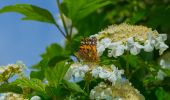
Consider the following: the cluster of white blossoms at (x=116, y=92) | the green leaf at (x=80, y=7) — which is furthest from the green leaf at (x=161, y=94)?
the green leaf at (x=80, y=7)

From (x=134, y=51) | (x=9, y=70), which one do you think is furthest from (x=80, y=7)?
(x=134, y=51)

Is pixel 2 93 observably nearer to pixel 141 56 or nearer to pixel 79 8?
pixel 141 56

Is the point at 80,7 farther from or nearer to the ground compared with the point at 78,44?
farther from the ground

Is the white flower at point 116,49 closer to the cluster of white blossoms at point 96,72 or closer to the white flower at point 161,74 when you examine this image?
the cluster of white blossoms at point 96,72

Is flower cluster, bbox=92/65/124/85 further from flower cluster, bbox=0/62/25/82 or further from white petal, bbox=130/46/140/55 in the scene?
flower cluster, bbox=0/62/25/82

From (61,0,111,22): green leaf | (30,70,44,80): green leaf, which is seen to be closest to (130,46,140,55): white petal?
(30,70,44,80): green leaf

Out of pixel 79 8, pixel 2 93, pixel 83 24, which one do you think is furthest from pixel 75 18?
pixel 2 93

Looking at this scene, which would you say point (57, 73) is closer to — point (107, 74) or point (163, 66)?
point (107, 74)
